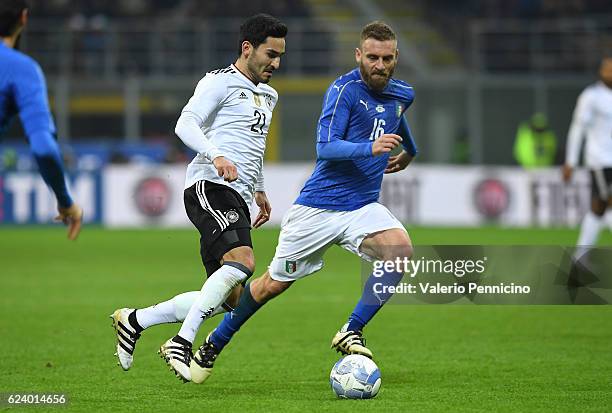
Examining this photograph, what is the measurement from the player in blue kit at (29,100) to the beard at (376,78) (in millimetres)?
2424

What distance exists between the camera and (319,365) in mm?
8156

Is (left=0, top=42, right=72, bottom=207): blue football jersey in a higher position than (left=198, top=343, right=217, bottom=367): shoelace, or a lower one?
higher

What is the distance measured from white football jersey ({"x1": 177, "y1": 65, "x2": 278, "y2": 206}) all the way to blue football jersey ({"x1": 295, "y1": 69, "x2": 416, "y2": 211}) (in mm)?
398

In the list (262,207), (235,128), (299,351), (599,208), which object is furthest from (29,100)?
(599,208)

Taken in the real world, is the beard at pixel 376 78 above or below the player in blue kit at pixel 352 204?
above

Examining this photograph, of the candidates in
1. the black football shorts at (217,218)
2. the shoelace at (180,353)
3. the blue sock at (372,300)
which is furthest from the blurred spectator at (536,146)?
the shoelace at (180,353)

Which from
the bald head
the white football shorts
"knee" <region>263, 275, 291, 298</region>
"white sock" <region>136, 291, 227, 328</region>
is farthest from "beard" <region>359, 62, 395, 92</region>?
the bald head

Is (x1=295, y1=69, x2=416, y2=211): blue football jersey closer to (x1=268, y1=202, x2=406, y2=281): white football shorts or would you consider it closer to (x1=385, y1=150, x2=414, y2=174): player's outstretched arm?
(x1=268, y1=202, x2=406, y2=281): white football shorts

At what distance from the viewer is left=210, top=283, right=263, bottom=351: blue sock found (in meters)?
7.24

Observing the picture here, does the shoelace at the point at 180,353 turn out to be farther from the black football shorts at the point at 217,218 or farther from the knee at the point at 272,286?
the knee at the point at 272,286

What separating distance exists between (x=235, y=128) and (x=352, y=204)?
2.97 ft

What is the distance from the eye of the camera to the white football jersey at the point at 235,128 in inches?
281

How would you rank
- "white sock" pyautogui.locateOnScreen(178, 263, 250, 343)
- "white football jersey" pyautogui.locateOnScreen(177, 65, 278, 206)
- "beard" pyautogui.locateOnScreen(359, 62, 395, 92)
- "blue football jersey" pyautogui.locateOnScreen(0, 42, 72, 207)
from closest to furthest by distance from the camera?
"blue football jersey" pyautogui.locateOnScreen(0, 42, 72, 207) → "white sock" pyautogui.locateOnScreen(178, 263, 250, 343) → "white football jersey" pyautogui.locateOnScreen(177, 65, 278, 206) → "beard" pyautogui.locateOnScreen(359, 62, 395, 92)
